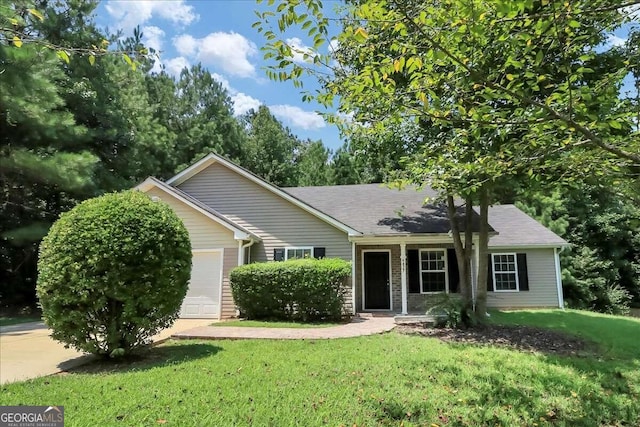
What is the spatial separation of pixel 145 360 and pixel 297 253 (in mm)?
8047

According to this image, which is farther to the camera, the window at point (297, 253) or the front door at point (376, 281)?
the front door at point (376, 281)

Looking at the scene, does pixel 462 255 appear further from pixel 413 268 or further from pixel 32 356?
pixel 32 356

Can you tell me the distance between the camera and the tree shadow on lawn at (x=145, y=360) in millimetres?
6324

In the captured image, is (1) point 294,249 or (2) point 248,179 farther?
(2) point 248,179

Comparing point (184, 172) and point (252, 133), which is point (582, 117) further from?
point (252, 133)

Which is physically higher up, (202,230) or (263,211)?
(263,211)

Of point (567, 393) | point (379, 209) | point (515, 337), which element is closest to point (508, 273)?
point (379, 209)

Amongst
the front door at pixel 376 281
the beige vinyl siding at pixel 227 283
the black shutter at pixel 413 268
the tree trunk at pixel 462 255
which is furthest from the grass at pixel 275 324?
the black shutter at pixel 413 268

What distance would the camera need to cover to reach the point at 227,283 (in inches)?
534

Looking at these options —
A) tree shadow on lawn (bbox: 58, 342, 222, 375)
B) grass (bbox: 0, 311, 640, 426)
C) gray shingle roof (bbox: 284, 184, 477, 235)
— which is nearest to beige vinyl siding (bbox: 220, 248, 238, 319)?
gray shingle roof (bbox: 284, 184, 477, 235)

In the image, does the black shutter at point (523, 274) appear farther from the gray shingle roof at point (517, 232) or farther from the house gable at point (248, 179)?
the house gable at point (248, 179)

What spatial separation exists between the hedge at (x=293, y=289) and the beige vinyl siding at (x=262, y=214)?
221cm

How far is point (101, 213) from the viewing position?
6617mm

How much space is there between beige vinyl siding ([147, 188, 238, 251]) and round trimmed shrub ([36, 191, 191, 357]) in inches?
264
